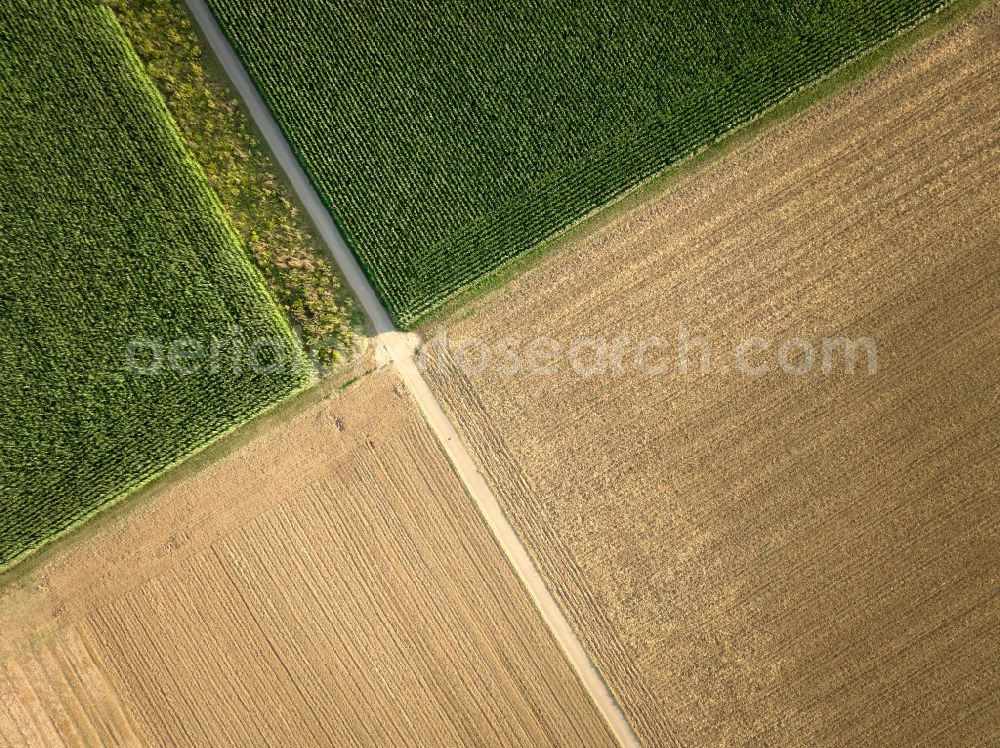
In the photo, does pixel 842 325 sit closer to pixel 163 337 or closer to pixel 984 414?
pixel 984 414

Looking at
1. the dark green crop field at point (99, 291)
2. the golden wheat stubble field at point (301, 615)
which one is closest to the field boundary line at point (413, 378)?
the golden wheat stubble field at point (301, 615)

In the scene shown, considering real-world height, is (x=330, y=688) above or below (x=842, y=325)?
below

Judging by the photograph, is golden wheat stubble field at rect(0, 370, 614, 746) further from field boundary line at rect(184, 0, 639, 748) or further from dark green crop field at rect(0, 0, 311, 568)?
dark green crop field at rect(0, 0, 311, 568)

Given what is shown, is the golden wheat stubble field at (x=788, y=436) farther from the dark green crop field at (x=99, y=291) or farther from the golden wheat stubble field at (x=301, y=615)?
the dark green crop field at (x=99, y=291)

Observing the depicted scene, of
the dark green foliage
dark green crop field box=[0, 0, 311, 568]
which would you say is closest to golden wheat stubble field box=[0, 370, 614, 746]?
dark green crop field box=[0, 0, 311, 568]

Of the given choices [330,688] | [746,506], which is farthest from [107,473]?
[746,506]

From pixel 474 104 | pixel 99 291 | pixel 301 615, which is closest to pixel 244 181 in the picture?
pixel 99 291
